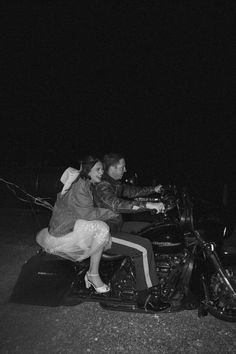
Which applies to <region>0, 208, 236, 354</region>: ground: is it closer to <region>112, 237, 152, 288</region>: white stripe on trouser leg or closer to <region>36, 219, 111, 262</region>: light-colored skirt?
<region>112, 237, 152, 288</region>: white stripe on trouser leg

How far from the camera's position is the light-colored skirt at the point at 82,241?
3.17 m

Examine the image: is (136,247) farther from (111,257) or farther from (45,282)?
(45,282)

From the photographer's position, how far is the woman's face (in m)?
3.26

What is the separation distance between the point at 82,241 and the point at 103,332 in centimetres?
101

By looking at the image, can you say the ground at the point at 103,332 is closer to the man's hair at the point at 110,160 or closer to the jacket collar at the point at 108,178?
the jacket collar at the point at 108,178

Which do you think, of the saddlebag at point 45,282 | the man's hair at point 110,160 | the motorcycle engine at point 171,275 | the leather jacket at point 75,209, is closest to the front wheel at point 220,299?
the motorcycle engine at point 171,275

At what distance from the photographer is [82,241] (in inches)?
126

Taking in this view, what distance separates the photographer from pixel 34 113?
27969 millimetres

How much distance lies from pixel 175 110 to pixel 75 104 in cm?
1238

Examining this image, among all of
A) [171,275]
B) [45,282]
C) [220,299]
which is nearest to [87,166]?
[45,282]

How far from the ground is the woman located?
19.1 inches

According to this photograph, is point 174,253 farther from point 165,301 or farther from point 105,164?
point 105,164

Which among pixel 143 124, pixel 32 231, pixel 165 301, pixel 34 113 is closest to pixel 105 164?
pixel 165 301

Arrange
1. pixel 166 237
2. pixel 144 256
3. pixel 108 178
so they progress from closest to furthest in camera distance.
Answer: pixel 144 256 → pixel 166 237 → pixel 108 178
